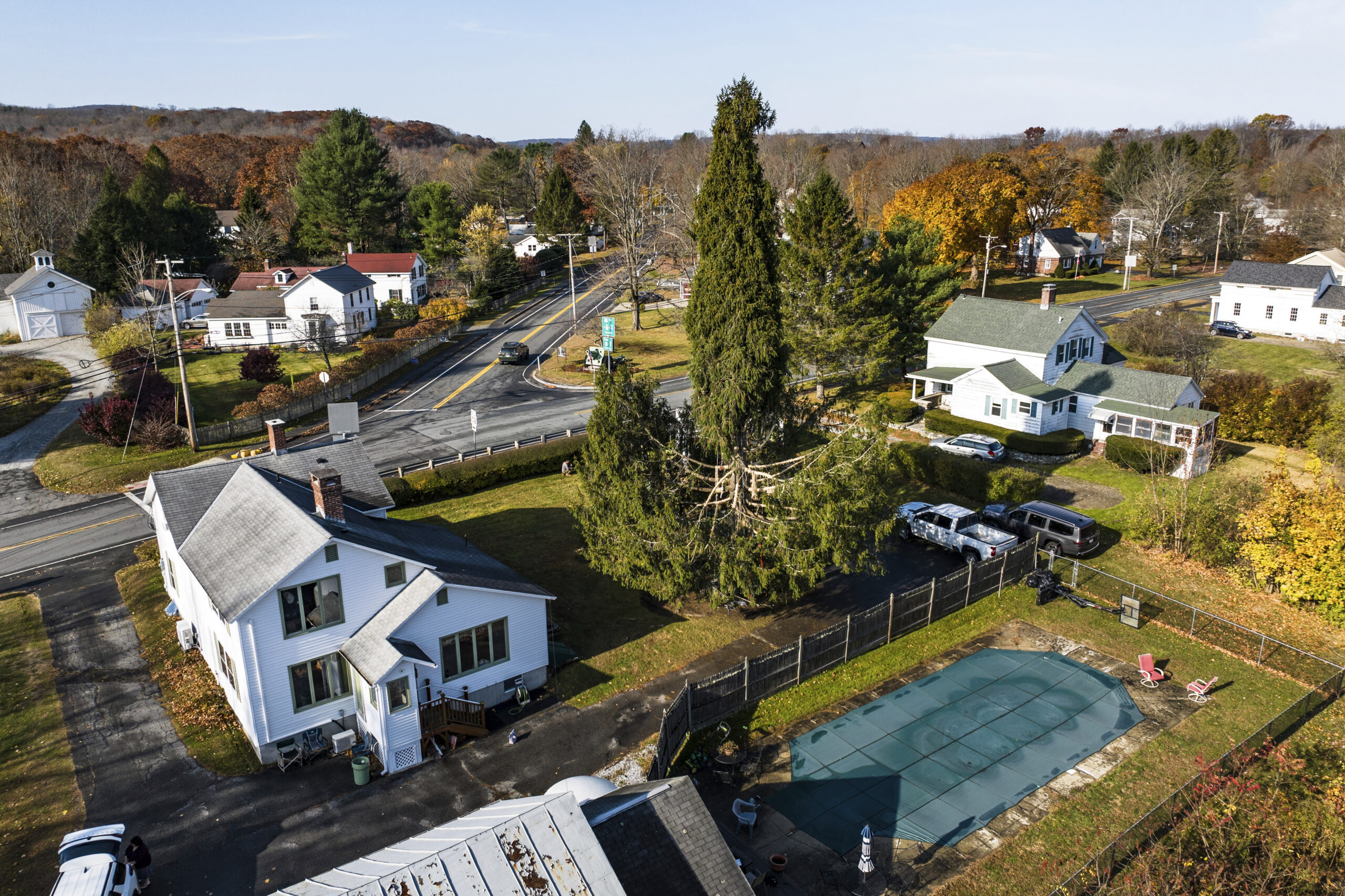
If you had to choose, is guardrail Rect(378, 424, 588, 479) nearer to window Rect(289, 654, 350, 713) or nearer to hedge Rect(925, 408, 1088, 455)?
window Rect(289, 654, 350, 713)

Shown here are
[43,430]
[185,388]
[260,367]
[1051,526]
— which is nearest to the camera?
[1051,526]

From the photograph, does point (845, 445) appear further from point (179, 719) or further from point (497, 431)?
point (497, 431)

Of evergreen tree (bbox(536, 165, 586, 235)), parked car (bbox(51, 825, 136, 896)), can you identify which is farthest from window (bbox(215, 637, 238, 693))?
evergreen tree (bbox(536, 165, 586, 235))

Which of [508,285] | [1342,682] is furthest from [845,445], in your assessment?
[508,285]

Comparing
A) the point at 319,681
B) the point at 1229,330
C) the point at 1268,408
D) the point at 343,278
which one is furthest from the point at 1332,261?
the point at 319,681

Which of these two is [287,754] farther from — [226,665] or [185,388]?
[185,388]
